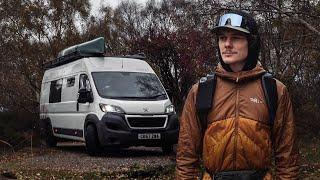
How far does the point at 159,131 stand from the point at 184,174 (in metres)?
9.69

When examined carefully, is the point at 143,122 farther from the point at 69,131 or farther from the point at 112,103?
the point at 69,131

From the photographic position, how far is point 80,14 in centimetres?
3250

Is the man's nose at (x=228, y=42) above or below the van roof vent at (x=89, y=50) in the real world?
below

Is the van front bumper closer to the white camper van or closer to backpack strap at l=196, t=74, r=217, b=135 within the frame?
the white camper van

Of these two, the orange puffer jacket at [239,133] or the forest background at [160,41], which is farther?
the forest background at [160,41]

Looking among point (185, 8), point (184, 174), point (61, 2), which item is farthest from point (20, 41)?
point (184, 174)

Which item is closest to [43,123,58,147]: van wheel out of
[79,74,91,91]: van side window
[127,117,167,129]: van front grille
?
[79,74,91,91]: van side window

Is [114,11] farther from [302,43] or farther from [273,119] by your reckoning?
[273,119]

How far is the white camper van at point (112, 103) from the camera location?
1252 centimetres

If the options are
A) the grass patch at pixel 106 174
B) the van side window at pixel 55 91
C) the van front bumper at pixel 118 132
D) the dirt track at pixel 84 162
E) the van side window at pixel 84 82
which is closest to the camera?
the grass patch at pixel 106 174

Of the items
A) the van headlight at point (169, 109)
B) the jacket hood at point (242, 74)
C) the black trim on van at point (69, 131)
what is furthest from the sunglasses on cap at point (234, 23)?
the black trim on van at point (69, 131)

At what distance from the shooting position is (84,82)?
13516mm

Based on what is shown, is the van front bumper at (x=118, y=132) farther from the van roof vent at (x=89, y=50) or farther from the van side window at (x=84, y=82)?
the van roof vent at (x=89, y=50)

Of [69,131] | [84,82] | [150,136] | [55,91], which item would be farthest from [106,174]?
[55,91]
